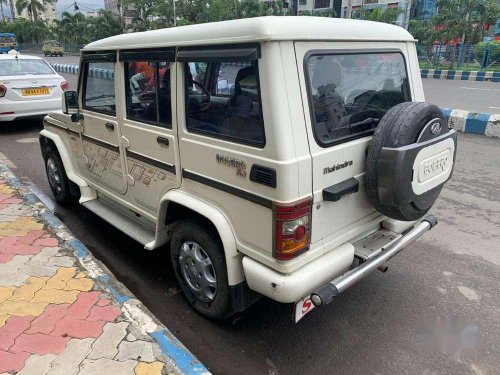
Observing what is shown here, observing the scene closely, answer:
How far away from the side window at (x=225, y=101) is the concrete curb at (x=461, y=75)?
2021 cm

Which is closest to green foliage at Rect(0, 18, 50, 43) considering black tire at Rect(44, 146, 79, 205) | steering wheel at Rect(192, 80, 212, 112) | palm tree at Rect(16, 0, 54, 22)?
palm tree at Rect(16, 0, 54, 22)

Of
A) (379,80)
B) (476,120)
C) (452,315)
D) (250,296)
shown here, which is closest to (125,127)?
(250,296)

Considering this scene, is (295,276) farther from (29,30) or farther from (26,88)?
(29,30)

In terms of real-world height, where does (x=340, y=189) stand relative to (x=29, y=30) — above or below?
below

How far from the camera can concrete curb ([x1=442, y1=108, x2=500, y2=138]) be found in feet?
25.1

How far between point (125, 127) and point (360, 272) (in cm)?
212

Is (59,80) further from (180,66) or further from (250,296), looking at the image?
(250,296)

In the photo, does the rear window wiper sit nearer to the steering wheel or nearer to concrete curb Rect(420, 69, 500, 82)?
the steering wheel

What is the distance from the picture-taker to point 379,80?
2.79 m

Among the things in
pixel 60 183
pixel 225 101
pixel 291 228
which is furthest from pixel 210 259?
pixel 60 183

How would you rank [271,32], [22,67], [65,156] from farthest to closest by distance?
[22,67] → [65,156] → [271,32]

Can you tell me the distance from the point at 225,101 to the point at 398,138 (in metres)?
1.07

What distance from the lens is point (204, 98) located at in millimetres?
2602

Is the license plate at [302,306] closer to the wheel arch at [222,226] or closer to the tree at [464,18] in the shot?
the wheel arch at [222,226]
